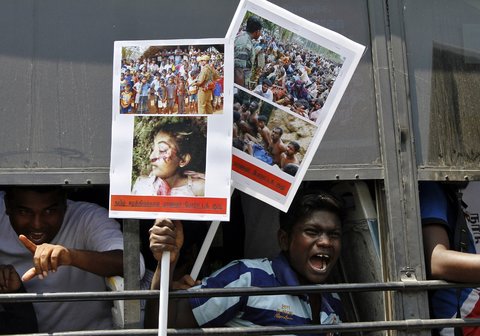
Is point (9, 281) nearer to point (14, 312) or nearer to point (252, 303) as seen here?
point (14, 312)

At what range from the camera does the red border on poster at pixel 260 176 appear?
2.81m

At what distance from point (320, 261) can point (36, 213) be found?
1.26 meters

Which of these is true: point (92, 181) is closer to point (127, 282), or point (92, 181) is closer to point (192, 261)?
point (127, 282)

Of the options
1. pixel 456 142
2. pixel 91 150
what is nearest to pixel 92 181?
pixel 91 150

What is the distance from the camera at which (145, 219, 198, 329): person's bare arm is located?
8.82ft

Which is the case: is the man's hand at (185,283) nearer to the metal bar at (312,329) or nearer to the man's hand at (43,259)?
the metal bar at (312,329)

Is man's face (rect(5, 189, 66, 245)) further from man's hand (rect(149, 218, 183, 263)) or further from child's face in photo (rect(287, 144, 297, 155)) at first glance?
child's face in photo (rect(287, 144, 297, 155))

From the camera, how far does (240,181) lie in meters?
2.81

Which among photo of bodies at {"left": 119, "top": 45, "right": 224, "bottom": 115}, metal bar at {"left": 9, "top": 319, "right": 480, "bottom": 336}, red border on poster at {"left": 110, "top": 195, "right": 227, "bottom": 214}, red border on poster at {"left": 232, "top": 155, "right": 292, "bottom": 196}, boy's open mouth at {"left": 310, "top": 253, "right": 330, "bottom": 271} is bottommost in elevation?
metal bar at {"left": 9, "top": 319, "right": 480, "bottom": 336}

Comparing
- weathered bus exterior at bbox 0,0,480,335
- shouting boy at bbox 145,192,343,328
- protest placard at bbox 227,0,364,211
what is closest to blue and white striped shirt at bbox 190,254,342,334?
shouting boy at bbox 145,192,343,328

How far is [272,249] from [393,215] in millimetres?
805

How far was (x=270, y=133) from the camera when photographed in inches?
113

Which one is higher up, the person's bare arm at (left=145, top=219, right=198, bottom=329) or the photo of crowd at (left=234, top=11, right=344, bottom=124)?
the photo of crowd at (left=234, top=11, right=344, bottom=124)

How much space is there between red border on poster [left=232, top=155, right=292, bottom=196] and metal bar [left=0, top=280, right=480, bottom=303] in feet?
1.33
